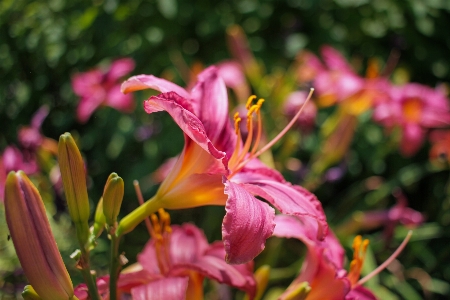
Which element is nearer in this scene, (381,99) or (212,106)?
(212,106)

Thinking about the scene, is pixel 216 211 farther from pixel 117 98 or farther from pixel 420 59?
pixel 420 59

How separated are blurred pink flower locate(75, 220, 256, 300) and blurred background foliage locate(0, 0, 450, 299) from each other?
19.5 inches

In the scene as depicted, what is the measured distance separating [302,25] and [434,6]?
0.46m

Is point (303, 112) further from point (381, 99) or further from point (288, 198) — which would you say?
point (288, 198)

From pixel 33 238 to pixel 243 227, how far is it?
0.61ft

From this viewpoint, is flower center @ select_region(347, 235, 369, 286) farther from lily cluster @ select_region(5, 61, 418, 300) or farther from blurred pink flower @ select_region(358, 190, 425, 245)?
blurred pink flower @ select_region(358, 190, 425, 245)

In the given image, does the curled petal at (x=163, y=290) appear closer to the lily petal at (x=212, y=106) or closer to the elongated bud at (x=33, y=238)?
the elongated bud at (x=33, y=238)

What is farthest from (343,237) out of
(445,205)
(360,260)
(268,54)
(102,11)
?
(102,11)

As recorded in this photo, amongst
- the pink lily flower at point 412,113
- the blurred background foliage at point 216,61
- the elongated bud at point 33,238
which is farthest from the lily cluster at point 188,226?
the pink lily flower at point 412,113

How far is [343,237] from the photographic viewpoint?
1224 mm

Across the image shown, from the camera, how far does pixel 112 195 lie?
1.69 feet

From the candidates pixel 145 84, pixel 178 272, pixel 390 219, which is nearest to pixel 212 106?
pixel 145 84

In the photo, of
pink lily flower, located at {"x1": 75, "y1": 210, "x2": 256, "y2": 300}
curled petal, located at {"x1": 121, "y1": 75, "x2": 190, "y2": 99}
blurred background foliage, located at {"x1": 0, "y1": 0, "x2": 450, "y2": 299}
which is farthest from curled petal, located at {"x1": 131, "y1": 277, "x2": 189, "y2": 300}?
blurred background foliage, located at {"x1": 0, "y1": 0, "x2": 450, "y2": 299}

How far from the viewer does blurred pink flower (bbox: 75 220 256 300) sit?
0.53m
